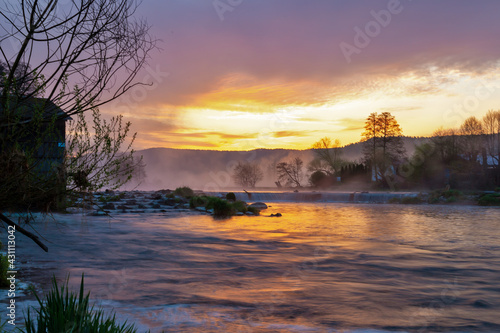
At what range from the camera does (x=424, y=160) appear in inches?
1599

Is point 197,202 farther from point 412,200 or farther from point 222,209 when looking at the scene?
point 412,200

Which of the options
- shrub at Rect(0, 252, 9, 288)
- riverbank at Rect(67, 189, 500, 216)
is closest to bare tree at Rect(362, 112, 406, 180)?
riverbank at Rect(67, 189, 500, 216)

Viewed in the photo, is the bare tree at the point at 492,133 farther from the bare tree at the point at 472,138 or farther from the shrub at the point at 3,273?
the shrub at the point at 3,273

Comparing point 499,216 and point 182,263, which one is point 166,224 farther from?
point 499,216

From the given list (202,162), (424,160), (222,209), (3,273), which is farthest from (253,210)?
(202,162)

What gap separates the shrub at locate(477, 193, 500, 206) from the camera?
28.8 meters

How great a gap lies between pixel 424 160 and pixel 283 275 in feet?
119

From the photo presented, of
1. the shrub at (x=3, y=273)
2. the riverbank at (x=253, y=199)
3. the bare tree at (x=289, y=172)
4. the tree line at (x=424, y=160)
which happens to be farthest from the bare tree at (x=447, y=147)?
the shrub at (x=3, y=273)

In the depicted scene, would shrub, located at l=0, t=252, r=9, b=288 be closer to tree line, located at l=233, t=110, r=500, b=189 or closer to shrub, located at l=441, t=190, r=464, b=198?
shrub, located at l=441, t=190, r=464, b=198

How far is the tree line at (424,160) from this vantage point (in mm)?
37062

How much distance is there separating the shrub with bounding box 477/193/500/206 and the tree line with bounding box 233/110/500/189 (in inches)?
262

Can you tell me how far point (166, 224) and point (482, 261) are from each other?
1279 cm

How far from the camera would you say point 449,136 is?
42.2 metres

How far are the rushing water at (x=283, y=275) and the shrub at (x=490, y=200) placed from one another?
45.4ft
